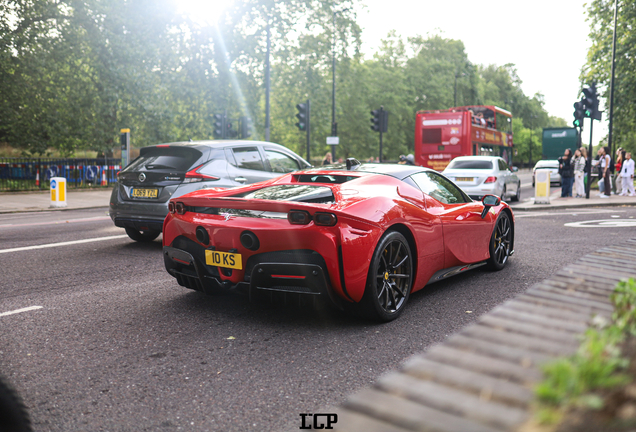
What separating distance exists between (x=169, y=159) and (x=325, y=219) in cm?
481

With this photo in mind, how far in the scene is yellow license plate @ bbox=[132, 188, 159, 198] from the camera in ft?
26.7

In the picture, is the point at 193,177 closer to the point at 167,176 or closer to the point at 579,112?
the point at 167,176

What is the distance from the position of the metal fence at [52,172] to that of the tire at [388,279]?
21.4 meters

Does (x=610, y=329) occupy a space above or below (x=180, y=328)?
above

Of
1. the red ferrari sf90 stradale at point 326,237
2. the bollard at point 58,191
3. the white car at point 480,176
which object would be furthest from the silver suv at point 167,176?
the white car at point 480,176

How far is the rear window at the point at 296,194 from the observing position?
14.8 feet

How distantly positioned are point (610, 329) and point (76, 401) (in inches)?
105

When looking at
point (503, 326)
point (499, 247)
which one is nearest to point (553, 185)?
point (499, 247)

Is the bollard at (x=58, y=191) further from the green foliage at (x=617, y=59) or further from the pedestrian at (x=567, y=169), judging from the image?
the green foliage at (x=617, y=59)

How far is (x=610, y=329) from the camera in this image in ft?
4.66

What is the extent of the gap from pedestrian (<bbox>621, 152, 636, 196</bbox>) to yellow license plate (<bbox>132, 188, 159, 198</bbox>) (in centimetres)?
1891

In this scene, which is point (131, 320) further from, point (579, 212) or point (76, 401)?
point (579, 212)

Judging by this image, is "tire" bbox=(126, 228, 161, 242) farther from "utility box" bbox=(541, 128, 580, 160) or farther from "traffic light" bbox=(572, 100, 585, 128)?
"utility box" bbox=(541, 128, 580, 160)

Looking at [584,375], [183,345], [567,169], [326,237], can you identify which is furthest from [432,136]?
[584,375]
